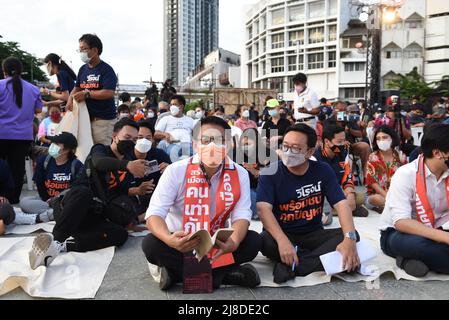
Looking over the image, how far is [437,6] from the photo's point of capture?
42.6 meters

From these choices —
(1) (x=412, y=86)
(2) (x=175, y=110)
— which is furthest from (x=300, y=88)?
(1) (x=412, y=86)

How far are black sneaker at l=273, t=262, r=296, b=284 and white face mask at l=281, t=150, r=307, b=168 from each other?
2.41 feet

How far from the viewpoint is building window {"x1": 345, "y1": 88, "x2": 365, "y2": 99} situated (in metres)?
47.5

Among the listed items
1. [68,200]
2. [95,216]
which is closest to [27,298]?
[68,200]

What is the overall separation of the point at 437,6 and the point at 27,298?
48039 mm

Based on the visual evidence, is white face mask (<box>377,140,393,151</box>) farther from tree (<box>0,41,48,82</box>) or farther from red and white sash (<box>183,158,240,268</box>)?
tree (<box>0,41,48,82</box>)

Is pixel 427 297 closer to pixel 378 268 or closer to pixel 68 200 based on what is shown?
pixel 378 268

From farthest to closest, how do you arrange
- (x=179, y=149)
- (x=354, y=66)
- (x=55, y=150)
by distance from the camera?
(x=354, y=66) → (x=179, y=149) → (x=55, y=150)

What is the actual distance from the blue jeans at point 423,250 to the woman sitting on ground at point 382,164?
2127 millimetres

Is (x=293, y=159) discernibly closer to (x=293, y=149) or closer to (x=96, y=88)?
(x=293, y=149)

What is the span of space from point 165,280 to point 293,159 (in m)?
1.24

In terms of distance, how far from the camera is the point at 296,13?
5397 centimetres

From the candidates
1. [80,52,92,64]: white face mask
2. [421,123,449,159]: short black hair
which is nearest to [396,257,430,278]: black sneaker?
[421,123,449,159]: short black hair

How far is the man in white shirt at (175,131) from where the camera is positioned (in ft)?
22.1
